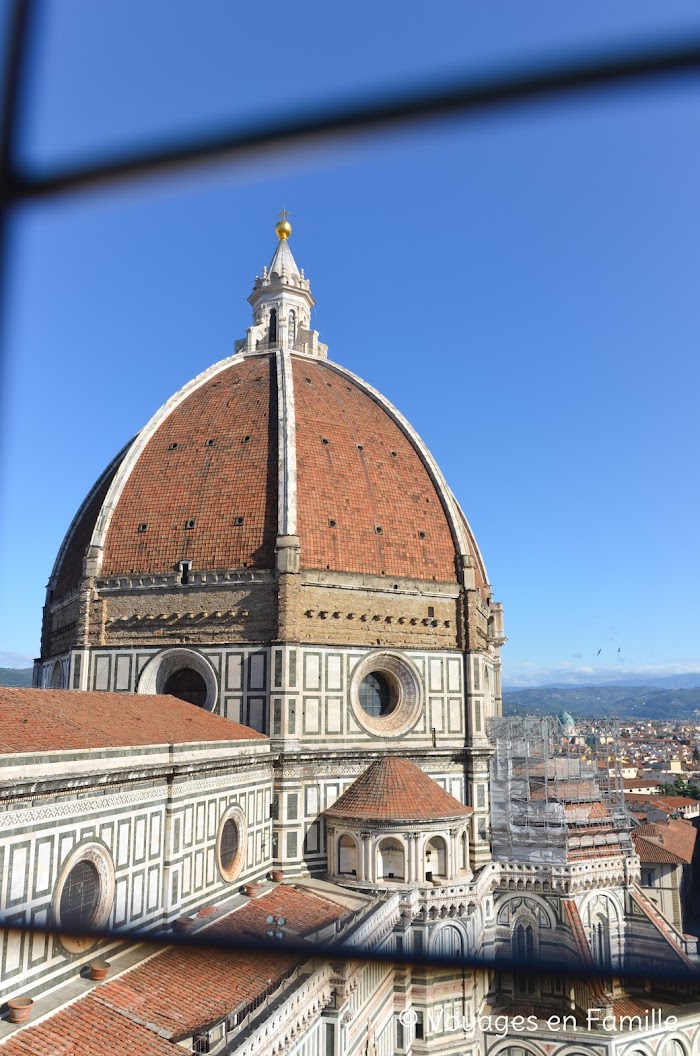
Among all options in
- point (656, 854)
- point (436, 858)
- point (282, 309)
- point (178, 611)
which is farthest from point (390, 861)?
point (282, 309)

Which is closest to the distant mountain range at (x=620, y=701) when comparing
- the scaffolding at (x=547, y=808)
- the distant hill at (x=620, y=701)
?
the distant hill at (x=620, y=701)

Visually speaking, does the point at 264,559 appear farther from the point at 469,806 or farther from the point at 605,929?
the point at 605,929

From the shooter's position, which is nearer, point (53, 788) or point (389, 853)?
point (53, 788)

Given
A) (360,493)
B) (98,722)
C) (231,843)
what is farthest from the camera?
(360,493)

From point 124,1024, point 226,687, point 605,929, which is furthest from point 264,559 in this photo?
point 605,929

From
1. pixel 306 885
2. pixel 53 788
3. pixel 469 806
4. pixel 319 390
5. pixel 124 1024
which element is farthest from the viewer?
pixel 319 390

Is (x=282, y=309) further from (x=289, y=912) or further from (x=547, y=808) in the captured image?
(x=289, y=912)

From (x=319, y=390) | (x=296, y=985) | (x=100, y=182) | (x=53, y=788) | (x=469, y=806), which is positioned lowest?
(x=296, y=985)
